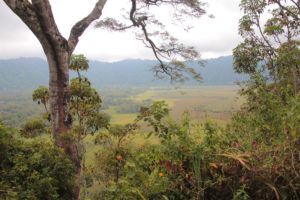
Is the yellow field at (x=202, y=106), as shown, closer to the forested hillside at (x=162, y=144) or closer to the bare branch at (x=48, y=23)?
the forested hillside at (x=162, y=144)

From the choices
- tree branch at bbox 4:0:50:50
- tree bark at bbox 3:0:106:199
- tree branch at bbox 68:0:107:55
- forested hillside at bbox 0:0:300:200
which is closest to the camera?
forested hillside at bbox 0:0:300:200

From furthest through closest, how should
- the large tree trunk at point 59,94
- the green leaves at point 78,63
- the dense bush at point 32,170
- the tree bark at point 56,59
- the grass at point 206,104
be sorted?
the green leaves at point 78,63, the large tree trunk at point 59,94, the tree bark at point 56,59, the dense bush at point 32,170, the grass at point 206,104

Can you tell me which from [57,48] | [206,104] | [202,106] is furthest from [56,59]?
[206,104]

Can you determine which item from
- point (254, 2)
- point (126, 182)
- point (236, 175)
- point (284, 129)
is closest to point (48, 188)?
point (126, 182)

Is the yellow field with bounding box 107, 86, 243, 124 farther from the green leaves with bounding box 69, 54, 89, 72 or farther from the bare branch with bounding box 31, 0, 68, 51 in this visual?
the bare branch with bounding box 31, 0, 68, 51

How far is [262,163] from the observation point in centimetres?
240

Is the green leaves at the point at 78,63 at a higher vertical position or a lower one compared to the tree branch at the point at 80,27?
lower

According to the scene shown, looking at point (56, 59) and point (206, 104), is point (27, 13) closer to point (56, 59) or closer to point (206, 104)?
point (56, 59)

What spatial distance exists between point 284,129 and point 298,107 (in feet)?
0.63

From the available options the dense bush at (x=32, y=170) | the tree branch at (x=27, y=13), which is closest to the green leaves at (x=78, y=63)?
the tree branch at (x=27, y=13)

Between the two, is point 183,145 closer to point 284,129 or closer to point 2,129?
point 284,129

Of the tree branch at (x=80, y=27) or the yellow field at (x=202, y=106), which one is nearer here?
the yellow field at (x=202, y=106)

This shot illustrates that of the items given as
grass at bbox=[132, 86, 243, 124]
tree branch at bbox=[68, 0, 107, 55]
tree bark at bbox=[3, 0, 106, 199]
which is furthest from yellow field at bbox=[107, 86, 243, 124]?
tree branch at bbox=[68, 0, 107, 55]

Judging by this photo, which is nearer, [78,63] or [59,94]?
[59,94]
